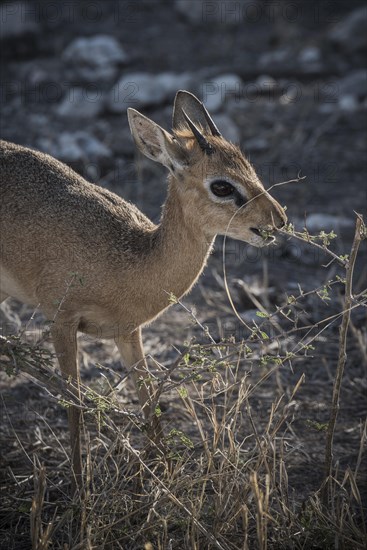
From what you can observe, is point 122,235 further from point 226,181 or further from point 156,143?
point 226,181

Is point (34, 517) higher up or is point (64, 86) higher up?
point (34, 517)

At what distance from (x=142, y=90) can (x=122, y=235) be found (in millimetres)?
7026

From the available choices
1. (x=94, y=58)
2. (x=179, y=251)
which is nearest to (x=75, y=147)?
(x=94, y=58)

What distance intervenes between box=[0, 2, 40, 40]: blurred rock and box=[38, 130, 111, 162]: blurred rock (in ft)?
12.0

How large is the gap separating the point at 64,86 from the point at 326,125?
3805mm

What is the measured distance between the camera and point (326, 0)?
16609mm

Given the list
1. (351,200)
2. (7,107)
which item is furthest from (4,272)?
(7,107)

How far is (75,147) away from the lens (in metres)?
11.2

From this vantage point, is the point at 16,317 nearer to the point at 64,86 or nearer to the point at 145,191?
the point at 145,191

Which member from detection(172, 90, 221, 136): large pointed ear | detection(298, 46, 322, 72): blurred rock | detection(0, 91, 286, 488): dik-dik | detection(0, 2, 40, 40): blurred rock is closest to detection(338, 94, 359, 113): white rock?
detection(298, 46, 322, 72): blurred rock

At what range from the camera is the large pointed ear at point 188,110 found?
21.8 feet

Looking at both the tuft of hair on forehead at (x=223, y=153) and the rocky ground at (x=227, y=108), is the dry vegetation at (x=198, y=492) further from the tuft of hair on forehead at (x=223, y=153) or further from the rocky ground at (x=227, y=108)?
the tuft of hair on forehead at (x=223, y=153)

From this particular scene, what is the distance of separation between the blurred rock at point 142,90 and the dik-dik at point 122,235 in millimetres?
6460

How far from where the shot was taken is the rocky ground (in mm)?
8102
